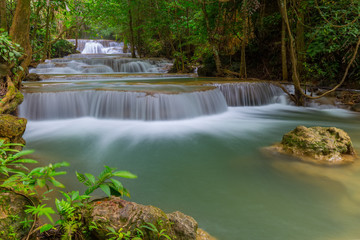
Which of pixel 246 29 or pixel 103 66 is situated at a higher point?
pixel 246 29

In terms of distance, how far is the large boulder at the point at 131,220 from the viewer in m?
1.44

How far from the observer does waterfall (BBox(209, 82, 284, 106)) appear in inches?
324

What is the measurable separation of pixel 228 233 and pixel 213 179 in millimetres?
1067

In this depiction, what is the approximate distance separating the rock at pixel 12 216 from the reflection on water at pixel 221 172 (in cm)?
142

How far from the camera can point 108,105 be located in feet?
21.4

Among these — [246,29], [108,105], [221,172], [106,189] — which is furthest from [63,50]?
[106,189]

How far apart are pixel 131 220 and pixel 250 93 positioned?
7.68 metres

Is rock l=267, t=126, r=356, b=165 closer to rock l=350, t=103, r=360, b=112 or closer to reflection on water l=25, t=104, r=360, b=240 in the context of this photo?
reflection on water l=25, t=104, r=360, b=240

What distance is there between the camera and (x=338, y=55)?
8227mm

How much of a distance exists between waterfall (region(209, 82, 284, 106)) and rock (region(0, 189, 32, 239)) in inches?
282

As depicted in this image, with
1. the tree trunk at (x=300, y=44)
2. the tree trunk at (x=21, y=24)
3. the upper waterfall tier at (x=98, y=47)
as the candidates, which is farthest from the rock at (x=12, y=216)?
the upper waterfall tier at (x=98, y=47)

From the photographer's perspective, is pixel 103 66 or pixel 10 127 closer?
pixel 10 127

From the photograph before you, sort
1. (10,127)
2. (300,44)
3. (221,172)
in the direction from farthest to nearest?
(300,44)
(221,172)
(10,127)

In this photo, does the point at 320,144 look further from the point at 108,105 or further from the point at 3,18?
the point at 3,18
